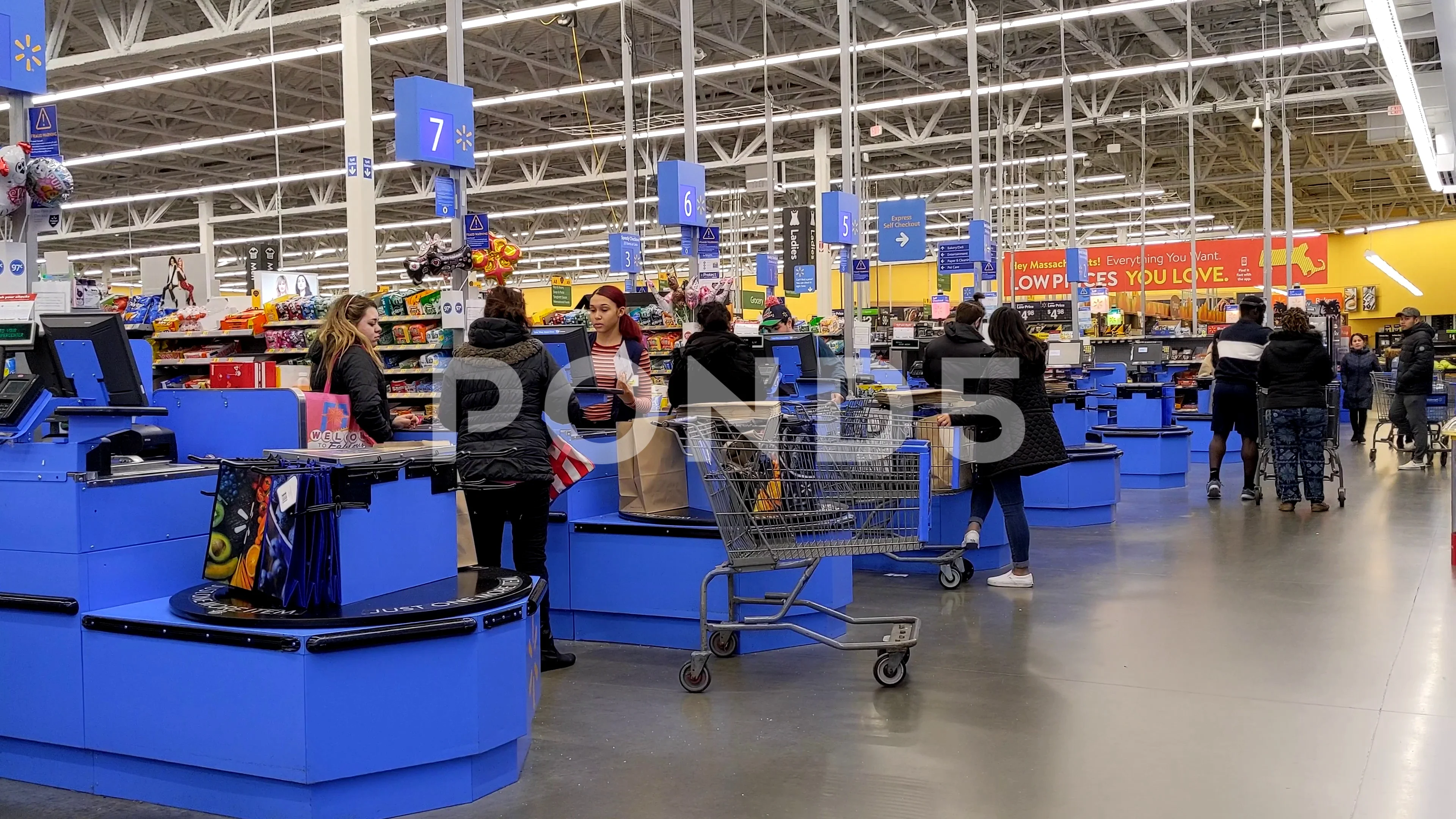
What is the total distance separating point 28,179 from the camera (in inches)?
166

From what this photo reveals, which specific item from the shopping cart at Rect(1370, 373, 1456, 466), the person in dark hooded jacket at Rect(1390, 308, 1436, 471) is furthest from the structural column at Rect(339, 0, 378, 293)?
the shopping cart at Rect(1370, 373, 1456, 466)

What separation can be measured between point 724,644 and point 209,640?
2.18 metres

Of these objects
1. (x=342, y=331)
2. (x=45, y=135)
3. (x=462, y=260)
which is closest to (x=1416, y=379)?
(x=462, y=260)

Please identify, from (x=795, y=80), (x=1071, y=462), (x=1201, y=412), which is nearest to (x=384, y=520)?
(x=1071, y=462)

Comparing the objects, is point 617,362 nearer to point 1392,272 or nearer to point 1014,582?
point 1014,582

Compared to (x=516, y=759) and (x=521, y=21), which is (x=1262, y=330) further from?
(x=521, y=21)

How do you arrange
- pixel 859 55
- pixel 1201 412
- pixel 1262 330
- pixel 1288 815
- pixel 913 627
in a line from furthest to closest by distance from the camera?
pixel 859 55 < pixel 1201 412 < pixel 1262 330 < pixel 913 627 < pixel 1288 815

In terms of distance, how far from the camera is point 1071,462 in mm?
8125

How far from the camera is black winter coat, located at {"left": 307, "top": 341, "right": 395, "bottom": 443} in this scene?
14.3 ft

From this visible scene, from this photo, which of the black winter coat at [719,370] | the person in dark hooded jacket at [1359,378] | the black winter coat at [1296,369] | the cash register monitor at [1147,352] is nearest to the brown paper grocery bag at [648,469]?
the black winter coat at [719,370]

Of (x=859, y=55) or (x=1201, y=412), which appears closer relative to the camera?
(x=1201, y=412)

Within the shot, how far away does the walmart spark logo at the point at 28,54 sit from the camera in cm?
428

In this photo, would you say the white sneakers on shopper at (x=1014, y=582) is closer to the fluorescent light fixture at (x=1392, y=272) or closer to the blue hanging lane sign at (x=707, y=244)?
the blue hanging lane sign at (x=707, y=244)

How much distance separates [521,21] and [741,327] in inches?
306
